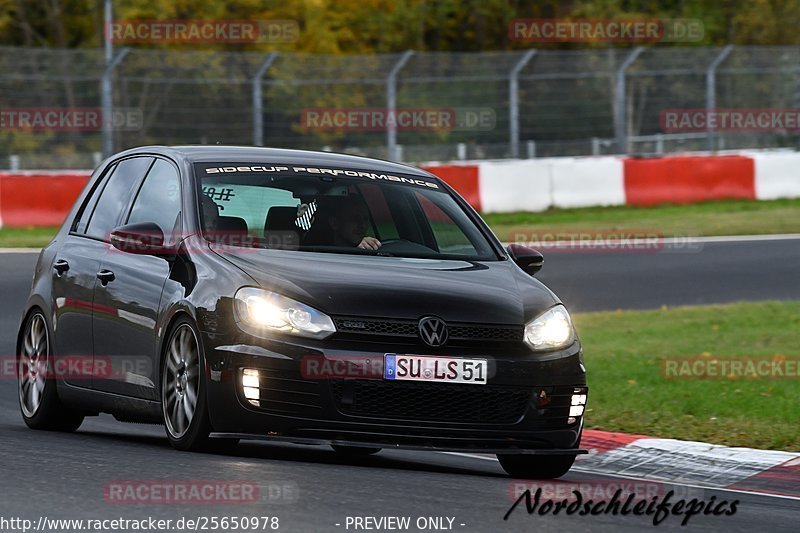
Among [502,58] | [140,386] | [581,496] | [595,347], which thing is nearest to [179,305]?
[140,386]

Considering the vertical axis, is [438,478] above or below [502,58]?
below

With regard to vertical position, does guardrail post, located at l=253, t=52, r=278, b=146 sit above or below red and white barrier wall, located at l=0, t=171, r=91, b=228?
above

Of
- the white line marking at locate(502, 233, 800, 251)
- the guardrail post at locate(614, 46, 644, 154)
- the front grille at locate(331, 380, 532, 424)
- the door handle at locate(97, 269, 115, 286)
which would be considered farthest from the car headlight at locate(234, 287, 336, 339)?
the guardrail post at locate(614, 46, 644, 154)

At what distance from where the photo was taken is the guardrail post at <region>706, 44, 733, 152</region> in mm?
28266

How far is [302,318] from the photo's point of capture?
24.9 ft

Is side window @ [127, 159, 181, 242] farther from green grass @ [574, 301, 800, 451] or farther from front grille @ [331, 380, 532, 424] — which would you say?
green grass @ [574, 301, 800, 451]

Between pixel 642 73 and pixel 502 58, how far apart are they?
2287 mm

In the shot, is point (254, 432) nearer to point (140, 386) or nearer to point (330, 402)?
point (330, 402)

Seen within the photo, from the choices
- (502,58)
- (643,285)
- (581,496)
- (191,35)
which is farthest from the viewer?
(191,35)

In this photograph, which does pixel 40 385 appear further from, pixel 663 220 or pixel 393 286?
pixel 663 220

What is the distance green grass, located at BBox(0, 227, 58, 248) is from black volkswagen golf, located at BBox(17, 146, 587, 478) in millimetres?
11794

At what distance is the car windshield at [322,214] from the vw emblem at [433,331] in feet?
3.06

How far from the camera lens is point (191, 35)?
3888cm

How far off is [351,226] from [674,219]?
17.5 meters
